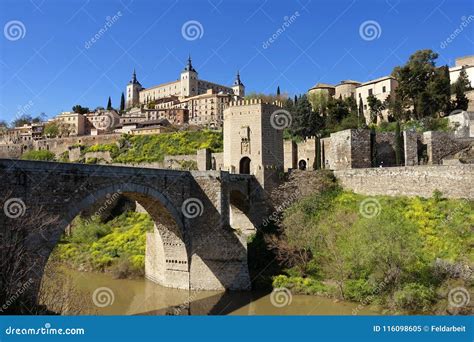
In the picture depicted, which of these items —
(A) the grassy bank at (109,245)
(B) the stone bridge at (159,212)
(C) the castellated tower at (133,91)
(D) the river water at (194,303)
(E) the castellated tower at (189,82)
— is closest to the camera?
(B) the stone bridge at (159,212)

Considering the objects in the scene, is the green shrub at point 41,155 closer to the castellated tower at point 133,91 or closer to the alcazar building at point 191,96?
the alcazar building at point 191,96

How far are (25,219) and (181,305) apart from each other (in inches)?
371

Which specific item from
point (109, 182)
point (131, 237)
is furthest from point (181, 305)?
point (131, 237)

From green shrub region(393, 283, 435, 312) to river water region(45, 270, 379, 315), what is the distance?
1.25 metres

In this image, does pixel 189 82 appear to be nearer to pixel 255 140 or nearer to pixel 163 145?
pixel 163 145

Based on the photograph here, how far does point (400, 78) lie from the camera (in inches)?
1598

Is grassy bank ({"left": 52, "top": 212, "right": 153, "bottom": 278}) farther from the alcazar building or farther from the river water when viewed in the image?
the alcazar building

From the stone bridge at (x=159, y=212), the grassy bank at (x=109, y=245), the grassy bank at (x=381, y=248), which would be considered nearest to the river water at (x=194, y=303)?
the stone bridge at (x=159, y=212)

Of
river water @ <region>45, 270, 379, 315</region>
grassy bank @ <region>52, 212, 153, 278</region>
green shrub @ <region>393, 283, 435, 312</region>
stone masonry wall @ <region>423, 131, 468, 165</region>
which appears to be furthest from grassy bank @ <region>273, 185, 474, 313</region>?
grassy bank @ <region>52, 212, 153, 278</region>

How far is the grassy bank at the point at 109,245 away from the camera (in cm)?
2548

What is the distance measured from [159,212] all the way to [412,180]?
1528 cm

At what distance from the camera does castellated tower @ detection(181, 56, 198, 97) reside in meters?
103

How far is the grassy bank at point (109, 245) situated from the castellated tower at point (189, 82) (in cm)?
7255

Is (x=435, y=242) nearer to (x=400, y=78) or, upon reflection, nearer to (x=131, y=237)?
(x=131, y=237)
